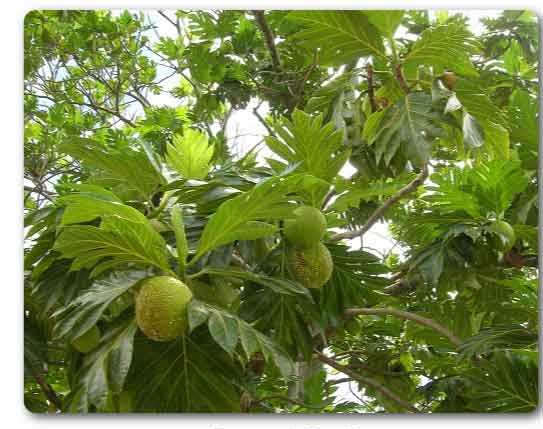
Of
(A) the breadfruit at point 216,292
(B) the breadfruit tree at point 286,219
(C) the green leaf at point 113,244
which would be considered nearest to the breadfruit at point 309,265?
(B) the breadfruit tree at point 286,219

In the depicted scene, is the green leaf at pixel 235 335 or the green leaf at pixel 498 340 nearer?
the green leaf at pixel 235 335

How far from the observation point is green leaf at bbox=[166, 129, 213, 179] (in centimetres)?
135

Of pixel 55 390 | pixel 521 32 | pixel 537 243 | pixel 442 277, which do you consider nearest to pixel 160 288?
pixel 55 390

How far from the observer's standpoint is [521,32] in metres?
1.55

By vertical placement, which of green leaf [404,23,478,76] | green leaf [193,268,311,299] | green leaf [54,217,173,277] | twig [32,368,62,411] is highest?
green leaf [404,23,478,76]

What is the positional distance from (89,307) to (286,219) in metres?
0.33

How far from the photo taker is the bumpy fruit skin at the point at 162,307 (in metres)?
1.06

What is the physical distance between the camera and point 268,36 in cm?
171

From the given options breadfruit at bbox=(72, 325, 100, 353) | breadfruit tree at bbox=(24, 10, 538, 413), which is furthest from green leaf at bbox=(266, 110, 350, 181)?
breadfruit at bbox=(72, 325, 100, 353)

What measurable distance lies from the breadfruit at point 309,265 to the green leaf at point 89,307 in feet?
0.85

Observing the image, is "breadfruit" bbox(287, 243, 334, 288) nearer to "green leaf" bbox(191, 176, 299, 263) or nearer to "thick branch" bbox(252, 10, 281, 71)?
"green leaf" bbox(191, 176, 299, 263)

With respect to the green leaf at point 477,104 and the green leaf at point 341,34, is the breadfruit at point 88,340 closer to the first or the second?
the green leaf at point 341,34

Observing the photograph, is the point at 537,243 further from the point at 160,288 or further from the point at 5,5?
the point at 5,5

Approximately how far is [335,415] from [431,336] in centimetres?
28
